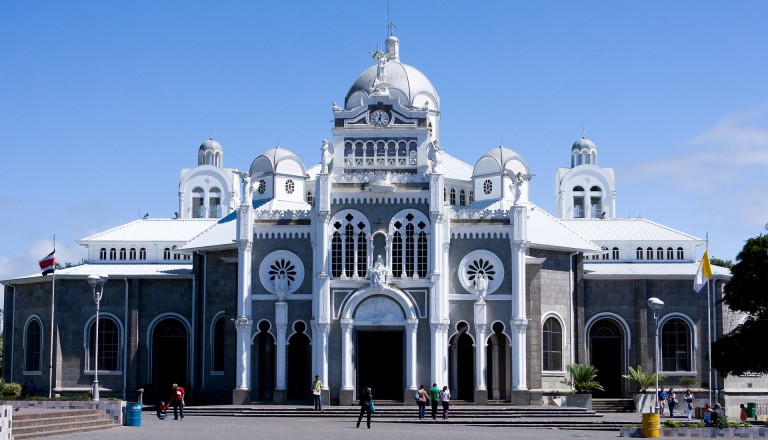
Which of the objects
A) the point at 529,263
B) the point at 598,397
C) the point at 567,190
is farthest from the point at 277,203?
the point at 567,190

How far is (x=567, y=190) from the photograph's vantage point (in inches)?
3634

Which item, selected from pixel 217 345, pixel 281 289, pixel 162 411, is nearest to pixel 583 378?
pixel 281 289

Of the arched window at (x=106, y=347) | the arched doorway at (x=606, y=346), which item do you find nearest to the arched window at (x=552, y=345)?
the arched doorway at (x=606, y=346)

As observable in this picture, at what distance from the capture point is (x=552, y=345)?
68.5 metres

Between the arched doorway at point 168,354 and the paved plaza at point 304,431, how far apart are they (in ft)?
50.7

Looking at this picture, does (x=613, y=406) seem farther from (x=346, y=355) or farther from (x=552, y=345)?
(x=346, y=355)

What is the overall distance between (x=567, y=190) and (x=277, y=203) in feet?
94.2

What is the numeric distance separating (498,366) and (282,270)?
1202 centimetres

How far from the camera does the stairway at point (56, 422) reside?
40906 mm

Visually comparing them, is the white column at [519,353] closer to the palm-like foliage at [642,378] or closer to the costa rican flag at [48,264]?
the palm-like foliage at [642,378]

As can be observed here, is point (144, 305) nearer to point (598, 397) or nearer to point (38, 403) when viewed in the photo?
point (38, 403)

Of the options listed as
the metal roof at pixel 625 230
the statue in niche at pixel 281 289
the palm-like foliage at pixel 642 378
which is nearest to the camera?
the statue in niche at pixel 281 289

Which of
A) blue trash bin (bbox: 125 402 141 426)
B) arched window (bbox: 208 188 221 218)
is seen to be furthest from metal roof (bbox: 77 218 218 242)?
blue trash bin (bbox: 125 402 141 426)

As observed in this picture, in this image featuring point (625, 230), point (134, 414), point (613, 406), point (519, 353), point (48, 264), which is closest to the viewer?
point (134, 414)
